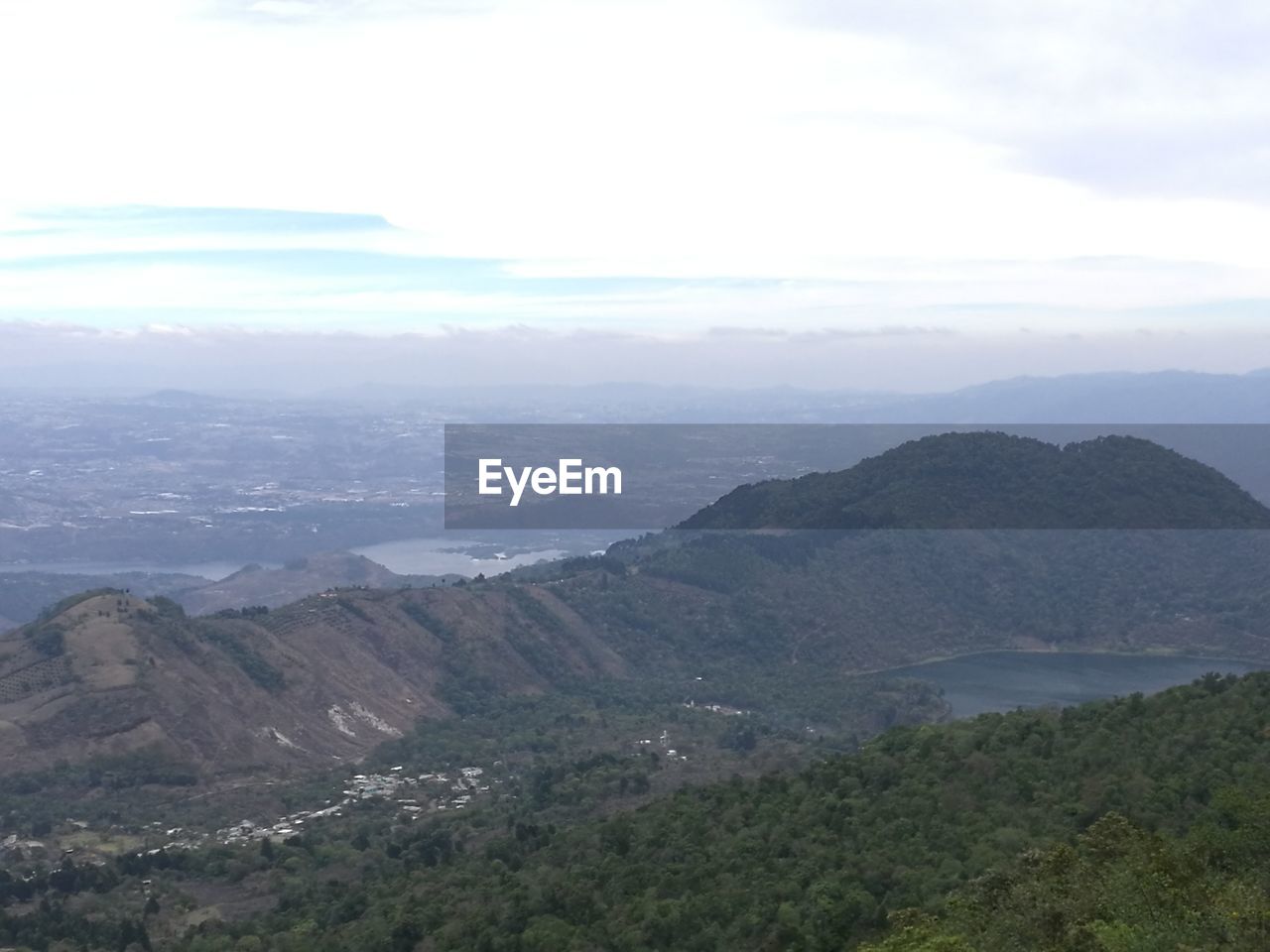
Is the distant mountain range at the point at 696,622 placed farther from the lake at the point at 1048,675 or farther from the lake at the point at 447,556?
the lake at the point at 447,556

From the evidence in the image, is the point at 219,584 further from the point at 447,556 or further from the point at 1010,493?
the point at 1010,493

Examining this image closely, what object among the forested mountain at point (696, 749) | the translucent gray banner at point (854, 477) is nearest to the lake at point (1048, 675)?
the forested mountain at point (696, 749)

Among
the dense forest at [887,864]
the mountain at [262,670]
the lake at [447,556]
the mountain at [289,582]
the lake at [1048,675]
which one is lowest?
the lake at [447,556]

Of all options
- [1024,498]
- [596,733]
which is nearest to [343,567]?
[1024,498]

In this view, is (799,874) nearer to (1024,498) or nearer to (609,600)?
(609,600)

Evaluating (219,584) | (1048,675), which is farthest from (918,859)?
(219,584)

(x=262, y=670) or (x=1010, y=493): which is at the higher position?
(x=1010, y=493)

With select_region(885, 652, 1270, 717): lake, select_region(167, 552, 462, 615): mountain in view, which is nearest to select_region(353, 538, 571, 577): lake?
select_region(167, 552, 462, 615): mountain

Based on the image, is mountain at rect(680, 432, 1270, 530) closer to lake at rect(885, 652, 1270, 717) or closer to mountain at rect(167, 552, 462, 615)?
lake at rect(885, 652, 1270, 717)
